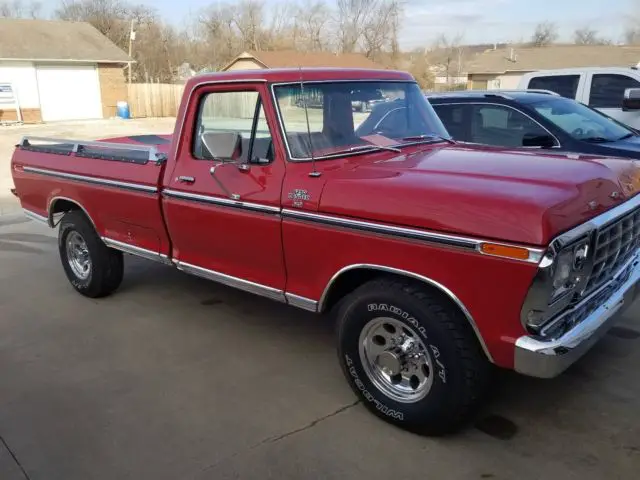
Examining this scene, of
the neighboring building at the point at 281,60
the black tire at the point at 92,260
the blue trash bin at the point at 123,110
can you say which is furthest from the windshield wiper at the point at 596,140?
the neighboring building at the point at 281,60

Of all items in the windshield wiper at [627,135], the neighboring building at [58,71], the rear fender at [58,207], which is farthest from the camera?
the neighboring building at [58,71]

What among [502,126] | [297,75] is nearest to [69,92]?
[502,126]

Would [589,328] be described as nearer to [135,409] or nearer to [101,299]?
[135,409]

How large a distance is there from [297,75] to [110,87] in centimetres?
3083

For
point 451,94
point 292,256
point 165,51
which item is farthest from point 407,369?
point 165,51

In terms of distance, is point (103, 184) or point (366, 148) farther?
point (103, 184)

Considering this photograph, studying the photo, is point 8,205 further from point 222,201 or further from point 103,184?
point 222,201

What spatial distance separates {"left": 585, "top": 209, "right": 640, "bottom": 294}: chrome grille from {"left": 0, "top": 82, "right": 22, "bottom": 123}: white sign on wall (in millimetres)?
29882

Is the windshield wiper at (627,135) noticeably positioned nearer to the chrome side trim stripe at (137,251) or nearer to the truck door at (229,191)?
the truck door at (229,191)

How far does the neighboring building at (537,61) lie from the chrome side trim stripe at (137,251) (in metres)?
35.2

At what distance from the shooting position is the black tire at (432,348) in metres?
2.98

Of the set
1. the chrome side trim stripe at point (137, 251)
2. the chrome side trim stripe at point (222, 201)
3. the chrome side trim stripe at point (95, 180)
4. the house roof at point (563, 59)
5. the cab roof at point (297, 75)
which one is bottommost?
the chrome side trim stripe at point (137, 251)

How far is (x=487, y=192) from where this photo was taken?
2873 mm

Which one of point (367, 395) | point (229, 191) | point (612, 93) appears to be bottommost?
point (367, 395)
